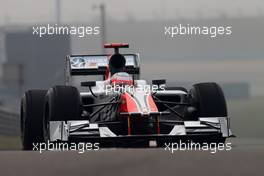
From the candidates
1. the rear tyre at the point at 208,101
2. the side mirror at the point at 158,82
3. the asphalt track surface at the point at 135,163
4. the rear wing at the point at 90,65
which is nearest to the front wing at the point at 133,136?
the rear tyre at the point at 208,101

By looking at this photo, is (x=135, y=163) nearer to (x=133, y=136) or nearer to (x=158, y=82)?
(x=133, y=136)

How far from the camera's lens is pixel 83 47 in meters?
21.2

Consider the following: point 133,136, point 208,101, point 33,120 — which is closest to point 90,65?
point 33,120

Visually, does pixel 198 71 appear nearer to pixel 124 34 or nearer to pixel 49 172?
pixel 124 34

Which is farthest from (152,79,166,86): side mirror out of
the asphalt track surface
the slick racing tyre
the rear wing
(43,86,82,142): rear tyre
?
the asphalt track surface

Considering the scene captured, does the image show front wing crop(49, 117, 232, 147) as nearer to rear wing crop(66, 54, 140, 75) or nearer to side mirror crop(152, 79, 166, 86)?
side mirror crop(152, 79, 166, 86)

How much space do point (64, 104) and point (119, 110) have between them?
2.97ft

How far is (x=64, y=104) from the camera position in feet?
49.2

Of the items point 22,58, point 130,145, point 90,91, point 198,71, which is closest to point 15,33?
point 22,58

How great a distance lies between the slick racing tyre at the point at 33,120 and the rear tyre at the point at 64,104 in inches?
58.0

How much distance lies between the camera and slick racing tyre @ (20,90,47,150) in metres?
16.7

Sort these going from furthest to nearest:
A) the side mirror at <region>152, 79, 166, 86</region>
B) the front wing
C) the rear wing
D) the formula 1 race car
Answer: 1. the rear wing
2. the side mirror at <region>152, 79, 166, 86</region>
3. the formula 1 race car
4. the front wing

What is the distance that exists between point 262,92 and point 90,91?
5166mm

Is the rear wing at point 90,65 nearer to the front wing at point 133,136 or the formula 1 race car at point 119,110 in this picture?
the formula 1 race car at point 119,110
